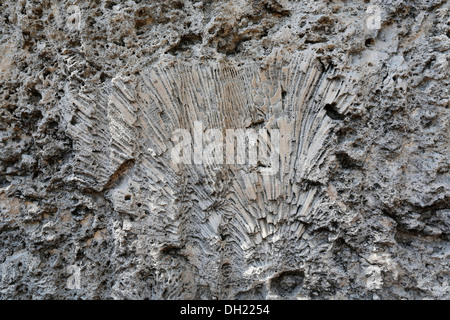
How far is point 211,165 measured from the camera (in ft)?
4.33

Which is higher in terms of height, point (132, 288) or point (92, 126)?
point (92, 126)

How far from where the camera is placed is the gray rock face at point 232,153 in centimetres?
125

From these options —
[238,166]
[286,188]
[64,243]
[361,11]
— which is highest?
[361,11]

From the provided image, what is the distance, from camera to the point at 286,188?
4.24ft

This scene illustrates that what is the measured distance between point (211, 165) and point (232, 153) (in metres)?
0.10

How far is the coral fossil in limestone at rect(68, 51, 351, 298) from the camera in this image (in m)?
1.28

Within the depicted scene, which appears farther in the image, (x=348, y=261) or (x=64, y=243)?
(x=64, y=243)

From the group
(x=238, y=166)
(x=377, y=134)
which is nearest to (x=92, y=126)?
(x=238, y=166)

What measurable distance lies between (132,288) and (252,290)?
47cm

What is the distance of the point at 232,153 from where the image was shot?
1.33 metres

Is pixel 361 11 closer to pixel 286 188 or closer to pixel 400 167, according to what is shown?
pixel 400 167

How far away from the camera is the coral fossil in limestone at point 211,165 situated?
50.6 inches

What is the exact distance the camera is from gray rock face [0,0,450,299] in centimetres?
125

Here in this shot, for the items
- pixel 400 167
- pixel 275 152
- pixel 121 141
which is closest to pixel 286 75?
pixel 275 152
